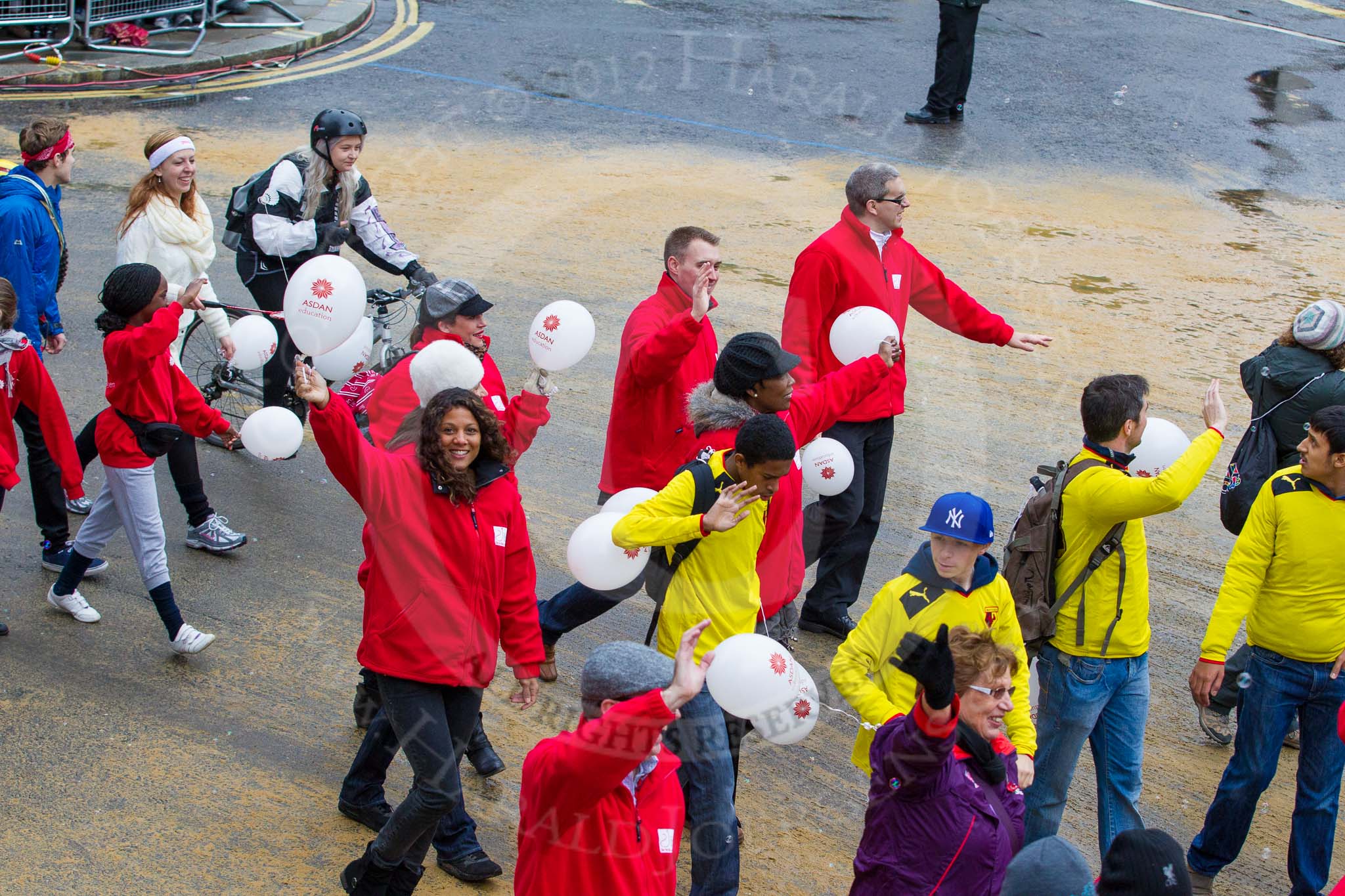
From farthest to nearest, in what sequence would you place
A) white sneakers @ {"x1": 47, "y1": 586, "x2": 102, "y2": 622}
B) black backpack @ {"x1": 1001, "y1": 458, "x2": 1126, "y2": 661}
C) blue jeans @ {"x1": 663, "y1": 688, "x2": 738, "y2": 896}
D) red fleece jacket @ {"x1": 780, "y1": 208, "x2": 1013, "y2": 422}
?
red fleece jacket @ {"x1": 780, "y1": 208, "x2": 1013, "y2": 422} < white sneakers @ {"x1": 47, "y1": 586, "x2": 102, "y2": 622} < black backpack @ {"x1": 1001, "y1": 458, "x2": 1126, "y2": 661} < blue jeans @ {"x1": 663, "y1": 688, "x2": 738, "y2": 896}

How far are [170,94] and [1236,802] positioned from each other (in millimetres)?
12209

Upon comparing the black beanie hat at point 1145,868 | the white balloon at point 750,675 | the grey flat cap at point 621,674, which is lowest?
the white balloon at point 750,675

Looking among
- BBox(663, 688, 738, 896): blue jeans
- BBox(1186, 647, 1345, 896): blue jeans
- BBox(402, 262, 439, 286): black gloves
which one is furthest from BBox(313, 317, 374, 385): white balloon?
BBox(1186, 647, 1345, 896): blue jeans

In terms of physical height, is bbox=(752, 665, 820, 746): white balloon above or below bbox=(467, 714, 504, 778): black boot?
above

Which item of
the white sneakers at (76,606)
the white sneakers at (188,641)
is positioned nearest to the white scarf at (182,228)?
the white sneakers at (76,606)

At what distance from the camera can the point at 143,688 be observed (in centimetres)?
513

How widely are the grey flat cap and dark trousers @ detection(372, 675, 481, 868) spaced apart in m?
0.78

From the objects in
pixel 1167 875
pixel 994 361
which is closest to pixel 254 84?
pixel 994 361

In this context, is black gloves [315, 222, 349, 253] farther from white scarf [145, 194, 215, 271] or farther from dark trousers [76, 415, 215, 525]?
dark trousers [76, 415, 215, 525]

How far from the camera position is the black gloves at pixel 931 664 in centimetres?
296

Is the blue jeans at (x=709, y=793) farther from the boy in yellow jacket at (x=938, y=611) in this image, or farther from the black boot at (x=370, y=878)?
the black boot at (x=370, y=878)

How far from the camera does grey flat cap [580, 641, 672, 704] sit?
10.7 ft

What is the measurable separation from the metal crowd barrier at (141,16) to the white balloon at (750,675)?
499 inches

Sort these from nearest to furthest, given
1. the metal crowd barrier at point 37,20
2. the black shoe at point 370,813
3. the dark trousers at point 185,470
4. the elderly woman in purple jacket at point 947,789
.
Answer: the elderly woman in purple jacket at point 947,789
the black shoe at point 370,813
the dark trousers at point 185,470
the metal crowd barrier at point 37,20
